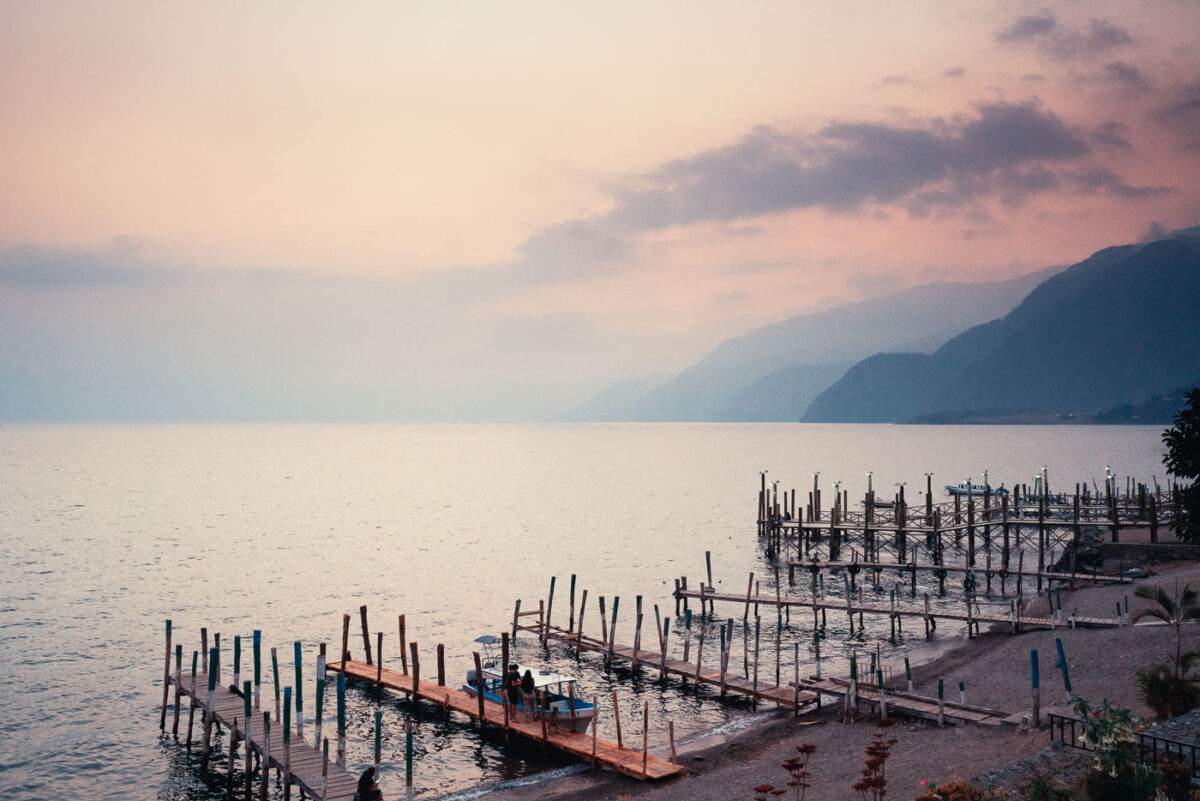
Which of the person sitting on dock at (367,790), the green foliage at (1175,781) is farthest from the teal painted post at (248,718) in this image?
the green foliage at (1175,781)

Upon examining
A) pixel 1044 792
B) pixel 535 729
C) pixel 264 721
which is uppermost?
pixel 1044 792

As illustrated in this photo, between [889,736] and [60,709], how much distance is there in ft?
97.4

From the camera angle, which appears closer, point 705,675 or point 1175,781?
point 1175,781

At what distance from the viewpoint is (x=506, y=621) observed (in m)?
46.9

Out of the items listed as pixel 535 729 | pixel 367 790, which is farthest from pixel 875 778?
pixel 367 790

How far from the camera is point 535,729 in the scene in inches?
1074

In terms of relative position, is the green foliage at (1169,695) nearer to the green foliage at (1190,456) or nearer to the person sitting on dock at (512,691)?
the green foliage at (1190,456)

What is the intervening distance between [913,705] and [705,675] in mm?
8481

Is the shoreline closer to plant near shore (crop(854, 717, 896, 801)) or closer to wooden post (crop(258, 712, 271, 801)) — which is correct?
plant near shore (crop(854, 717, 896, 801))

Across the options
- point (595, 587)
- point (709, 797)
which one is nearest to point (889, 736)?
point (709, 797)

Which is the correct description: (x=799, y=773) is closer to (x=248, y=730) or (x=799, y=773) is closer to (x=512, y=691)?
(x=512, y=691)

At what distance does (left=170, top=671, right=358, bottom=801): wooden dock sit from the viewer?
22000 mm

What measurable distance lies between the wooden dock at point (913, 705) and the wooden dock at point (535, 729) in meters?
7.03

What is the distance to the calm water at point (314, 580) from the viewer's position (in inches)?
1099
